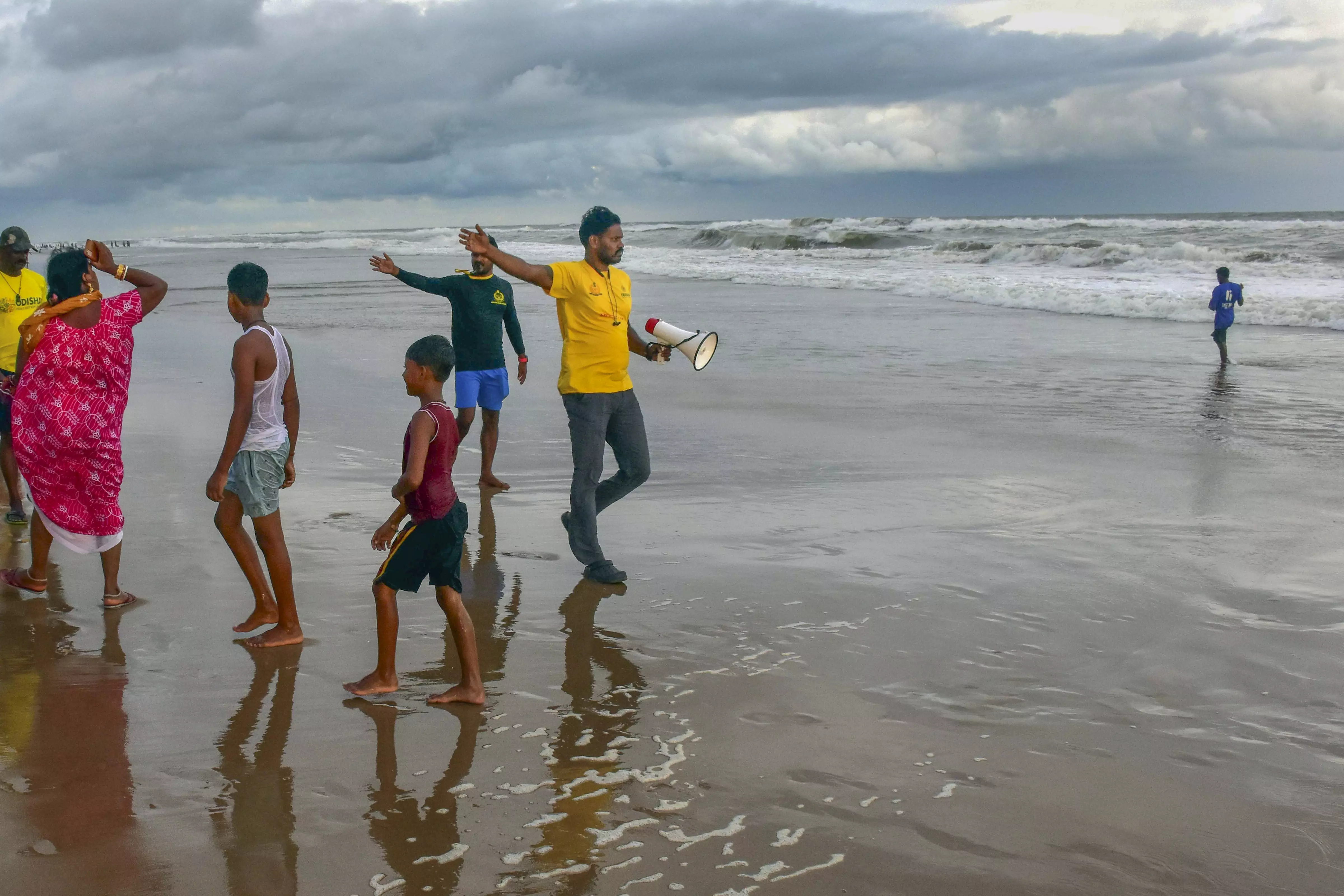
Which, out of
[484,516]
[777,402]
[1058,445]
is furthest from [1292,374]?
[484,516]

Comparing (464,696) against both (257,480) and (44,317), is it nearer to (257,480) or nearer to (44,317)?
(257,480)

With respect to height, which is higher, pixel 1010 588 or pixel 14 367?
pixel 14 367

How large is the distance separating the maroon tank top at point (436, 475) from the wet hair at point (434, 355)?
0.45 feet

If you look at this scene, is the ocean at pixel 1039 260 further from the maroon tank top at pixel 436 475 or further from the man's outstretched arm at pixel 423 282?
the maroon tank top at pixel 436 475

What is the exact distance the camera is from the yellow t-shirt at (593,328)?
5.40 metres

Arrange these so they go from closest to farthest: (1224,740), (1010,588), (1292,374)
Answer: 1. (1224,740)
2. (1010,588)
3. (1292,374)

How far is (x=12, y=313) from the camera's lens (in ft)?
20.3

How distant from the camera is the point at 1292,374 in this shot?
1234 centimetres

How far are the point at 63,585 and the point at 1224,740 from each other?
5175mm

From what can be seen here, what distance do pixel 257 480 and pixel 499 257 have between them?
→ 56.4 inches

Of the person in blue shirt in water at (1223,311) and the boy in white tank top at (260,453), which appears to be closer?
the boy in white tank top at (260,453)

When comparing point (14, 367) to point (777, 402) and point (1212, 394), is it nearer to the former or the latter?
point (777, 402)

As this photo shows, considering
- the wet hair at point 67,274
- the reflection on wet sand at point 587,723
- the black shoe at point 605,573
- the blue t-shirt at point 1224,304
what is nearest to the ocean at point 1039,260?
the blue t-shirt at point 1224,304

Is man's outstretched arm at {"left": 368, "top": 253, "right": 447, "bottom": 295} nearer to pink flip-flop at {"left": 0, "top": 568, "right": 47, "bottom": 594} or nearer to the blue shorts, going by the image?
the blue shorts
